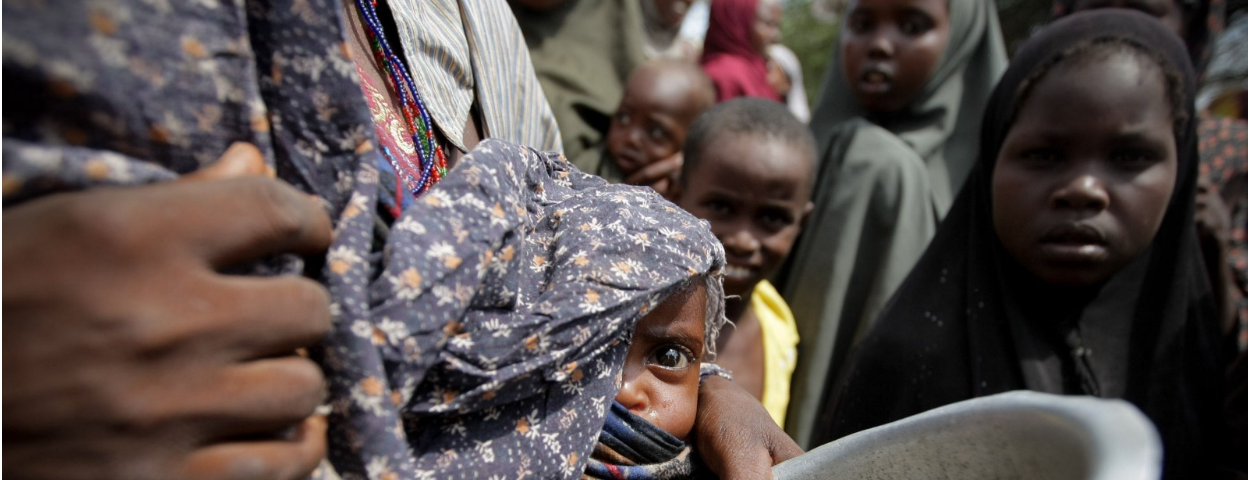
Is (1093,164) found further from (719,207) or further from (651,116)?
(651,116)

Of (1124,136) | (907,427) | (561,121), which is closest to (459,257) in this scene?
(907,427)

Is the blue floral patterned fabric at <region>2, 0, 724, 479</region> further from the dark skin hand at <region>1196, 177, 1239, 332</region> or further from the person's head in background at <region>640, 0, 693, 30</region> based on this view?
the person's head in background at <region>640, 0, 693, 30</region>

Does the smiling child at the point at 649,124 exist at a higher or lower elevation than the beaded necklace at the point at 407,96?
lower

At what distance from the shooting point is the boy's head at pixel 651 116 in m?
3.53

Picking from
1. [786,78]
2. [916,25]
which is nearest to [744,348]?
[916,25]

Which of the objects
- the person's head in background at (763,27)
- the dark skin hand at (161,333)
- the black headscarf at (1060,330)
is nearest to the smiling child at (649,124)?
the person's head in background at (763,27)

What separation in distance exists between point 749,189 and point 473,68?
1663 millimetres

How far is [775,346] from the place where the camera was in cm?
303

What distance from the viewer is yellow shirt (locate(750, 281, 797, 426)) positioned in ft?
9.64

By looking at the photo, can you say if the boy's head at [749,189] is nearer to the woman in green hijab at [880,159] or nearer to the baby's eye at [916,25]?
the woman in green hijab at [880,159]

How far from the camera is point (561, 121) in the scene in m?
3.51

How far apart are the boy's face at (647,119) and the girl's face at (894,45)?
2.68 ft

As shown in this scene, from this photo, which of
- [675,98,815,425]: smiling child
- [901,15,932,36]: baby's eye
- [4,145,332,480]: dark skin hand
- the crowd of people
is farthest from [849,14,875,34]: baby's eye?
[4,145,332,480]: dark skin hand

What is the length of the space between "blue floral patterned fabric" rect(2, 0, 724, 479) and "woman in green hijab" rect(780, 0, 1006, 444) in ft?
7.55
